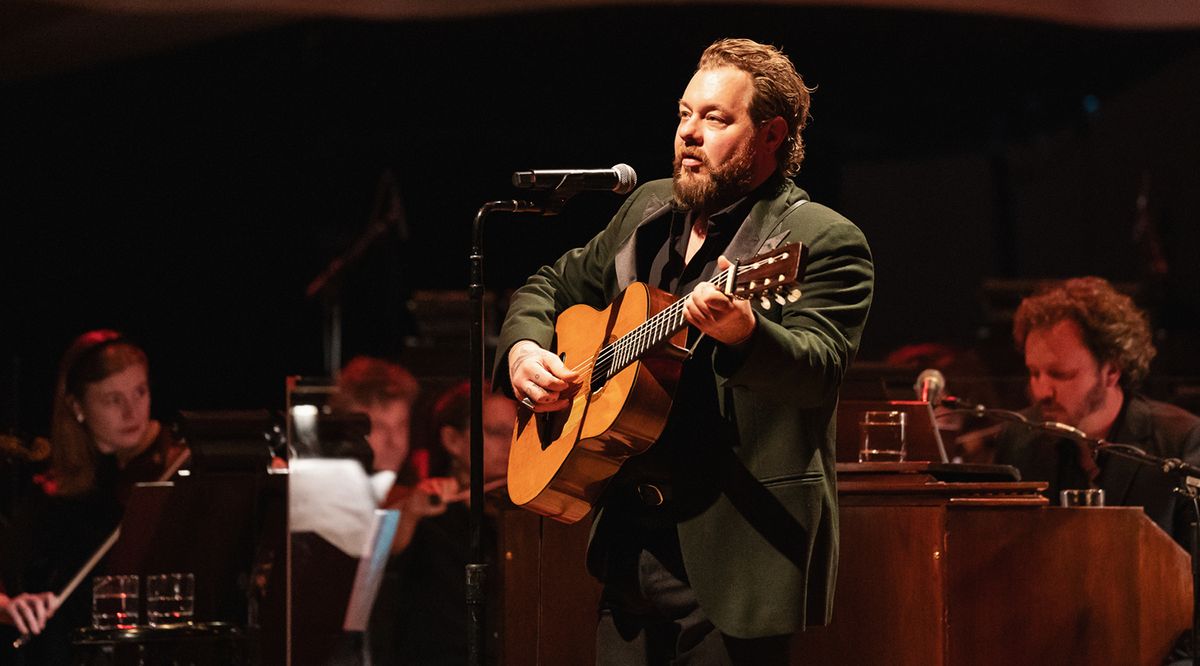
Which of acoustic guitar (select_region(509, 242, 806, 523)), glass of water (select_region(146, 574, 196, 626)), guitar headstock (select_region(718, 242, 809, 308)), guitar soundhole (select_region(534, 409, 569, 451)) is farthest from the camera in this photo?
glass of water (select_region(146, 574, 196, 626))

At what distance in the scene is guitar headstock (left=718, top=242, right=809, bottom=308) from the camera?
242cm

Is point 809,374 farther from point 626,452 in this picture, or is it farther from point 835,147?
point 835,147

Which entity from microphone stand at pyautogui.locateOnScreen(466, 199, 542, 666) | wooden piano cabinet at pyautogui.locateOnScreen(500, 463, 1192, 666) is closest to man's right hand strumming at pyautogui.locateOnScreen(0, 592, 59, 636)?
wooden piano cabinet at pyautogui.locateOnScreen(500, 463, 1192, 666)

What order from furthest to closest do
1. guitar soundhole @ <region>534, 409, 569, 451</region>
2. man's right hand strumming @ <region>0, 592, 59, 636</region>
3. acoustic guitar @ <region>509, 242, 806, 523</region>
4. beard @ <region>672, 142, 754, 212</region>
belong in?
1. man's right hand strumming @ <region>0, 592, 59, 636</region>
2. guitar soundhole @ <region>534, 409, 569, 451</region>
3. beard @ <region>672, 142, 754, 212</region>
4. acoustic guitar @ <region>509, 242, 806, 523</region>

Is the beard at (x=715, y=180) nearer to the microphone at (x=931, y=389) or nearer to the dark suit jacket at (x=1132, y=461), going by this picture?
the microphone at (x=931, y=389)

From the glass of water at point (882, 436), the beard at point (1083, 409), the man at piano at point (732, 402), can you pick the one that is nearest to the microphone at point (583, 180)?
the man at piano at point (732, 402)

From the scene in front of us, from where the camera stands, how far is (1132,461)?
4766 mm

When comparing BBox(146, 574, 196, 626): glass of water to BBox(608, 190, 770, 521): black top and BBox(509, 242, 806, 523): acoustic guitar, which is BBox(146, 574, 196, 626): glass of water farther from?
BBox(608, 190, 770, 521): black top

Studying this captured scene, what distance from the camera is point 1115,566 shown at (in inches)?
150

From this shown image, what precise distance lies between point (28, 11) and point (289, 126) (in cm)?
222

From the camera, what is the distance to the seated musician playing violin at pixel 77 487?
487 cm

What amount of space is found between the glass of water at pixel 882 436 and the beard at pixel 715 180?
1.38 meters

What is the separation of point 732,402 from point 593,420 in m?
0.29

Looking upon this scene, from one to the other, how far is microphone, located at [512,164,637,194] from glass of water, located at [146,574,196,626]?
230 centimetres
